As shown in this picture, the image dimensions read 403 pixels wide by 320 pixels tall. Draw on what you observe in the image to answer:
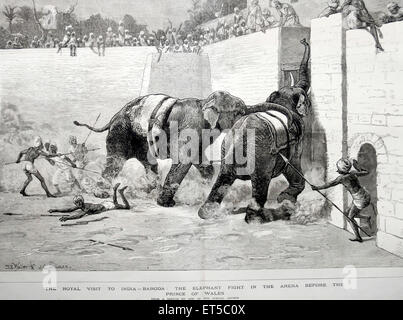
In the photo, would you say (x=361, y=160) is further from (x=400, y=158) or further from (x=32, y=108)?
(x=32, y=108)

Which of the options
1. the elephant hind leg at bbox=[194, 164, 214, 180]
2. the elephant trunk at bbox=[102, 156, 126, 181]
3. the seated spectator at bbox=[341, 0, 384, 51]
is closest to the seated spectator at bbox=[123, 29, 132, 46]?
the elephant trunk at bbox=[102, 156, 126, 181]

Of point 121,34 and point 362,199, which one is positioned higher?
point 121,34

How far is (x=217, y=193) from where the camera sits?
743 centimetres

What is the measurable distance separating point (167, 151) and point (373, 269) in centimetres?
330

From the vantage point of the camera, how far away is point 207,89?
7.57 m

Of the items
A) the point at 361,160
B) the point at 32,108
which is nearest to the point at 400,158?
the point at 361,160

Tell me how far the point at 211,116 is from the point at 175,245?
1.88 meters

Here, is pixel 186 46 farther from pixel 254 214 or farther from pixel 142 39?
pixel 254 214

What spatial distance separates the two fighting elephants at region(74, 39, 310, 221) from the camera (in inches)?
289

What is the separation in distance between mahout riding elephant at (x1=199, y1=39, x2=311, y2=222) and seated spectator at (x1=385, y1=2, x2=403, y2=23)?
1.17 meters

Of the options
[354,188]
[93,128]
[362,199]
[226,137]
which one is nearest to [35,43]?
[93,128]

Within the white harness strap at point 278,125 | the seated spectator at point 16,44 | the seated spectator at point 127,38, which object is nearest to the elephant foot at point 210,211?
the white harness strap at point 278,125

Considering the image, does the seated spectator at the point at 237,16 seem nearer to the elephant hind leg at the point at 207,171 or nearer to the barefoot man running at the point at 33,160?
the elephant hind leg at the point at 207,171

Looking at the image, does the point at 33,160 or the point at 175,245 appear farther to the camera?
the point at 33,160
